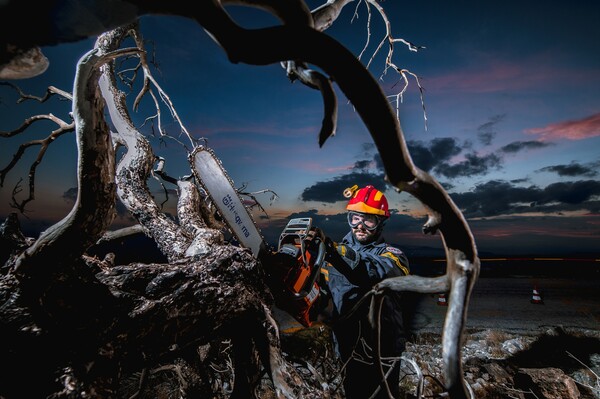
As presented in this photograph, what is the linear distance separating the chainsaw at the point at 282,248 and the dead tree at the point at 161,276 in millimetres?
257

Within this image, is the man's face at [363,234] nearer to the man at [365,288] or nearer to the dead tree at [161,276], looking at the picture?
the man at [365,288]

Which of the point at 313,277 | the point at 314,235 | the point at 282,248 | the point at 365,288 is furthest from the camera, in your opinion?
the point at 365,288

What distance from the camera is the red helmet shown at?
Result: 11.7 feet

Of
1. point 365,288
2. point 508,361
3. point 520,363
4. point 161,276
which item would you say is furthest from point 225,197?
point 520,363

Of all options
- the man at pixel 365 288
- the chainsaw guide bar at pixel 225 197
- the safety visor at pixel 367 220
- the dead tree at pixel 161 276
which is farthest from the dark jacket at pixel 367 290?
the dead tree at pixel 161 276

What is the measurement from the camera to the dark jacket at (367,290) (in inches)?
117

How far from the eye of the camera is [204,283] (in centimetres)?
181

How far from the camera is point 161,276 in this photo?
1.73m

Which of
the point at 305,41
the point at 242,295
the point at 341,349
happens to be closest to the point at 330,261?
the point at 242,295

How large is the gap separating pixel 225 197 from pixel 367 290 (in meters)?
1.92

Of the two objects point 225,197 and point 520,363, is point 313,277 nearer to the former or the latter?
point 225,197

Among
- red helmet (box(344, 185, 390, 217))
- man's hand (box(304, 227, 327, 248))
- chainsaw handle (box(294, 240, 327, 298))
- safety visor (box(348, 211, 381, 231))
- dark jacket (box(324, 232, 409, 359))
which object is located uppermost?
red helmet (box(344, 185, 390, 217))

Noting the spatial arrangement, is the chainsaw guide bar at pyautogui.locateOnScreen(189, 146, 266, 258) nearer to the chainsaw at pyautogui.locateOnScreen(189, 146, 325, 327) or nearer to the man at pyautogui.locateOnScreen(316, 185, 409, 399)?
the chainsaw at pyautogui.locateOnScreen(189, 146, 325, 327)

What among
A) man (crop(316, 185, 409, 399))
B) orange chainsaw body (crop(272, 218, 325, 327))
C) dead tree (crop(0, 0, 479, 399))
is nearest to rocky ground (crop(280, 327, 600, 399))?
man (crop(316, 185, 409, 399))
